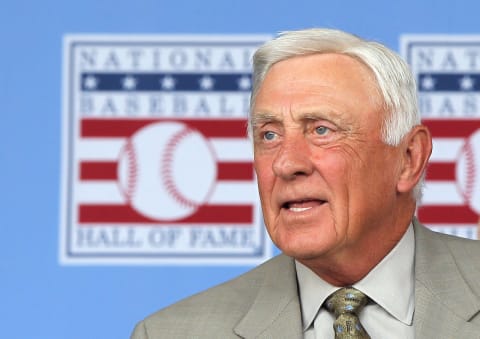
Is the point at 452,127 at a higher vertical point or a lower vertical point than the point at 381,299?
higher

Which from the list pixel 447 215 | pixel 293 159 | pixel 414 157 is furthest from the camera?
pixel 447 215

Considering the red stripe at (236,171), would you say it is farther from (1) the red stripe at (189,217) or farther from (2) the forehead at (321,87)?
(2) the forehead at (321,87)

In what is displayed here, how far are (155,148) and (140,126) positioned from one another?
0.06m

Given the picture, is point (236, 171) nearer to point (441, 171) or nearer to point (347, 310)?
point (441, 171)

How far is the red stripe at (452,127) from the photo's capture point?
9.43ft

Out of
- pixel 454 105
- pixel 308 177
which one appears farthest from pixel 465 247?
pixel 454 105

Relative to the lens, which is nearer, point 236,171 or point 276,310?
point 276,310

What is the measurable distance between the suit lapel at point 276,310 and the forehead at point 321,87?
277mm

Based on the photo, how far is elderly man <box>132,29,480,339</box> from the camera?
190 centimetres

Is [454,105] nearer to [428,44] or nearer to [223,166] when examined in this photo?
[428,44]

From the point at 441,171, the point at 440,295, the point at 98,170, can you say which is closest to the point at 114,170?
the point at 98,170

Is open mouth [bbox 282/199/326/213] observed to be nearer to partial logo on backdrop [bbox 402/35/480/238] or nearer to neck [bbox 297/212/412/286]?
neck [bbox 297/212/412/286]

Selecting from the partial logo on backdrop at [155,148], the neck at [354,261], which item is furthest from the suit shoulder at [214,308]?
the partial logo on backdrop at [155,148]

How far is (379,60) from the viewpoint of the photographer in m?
1.95
